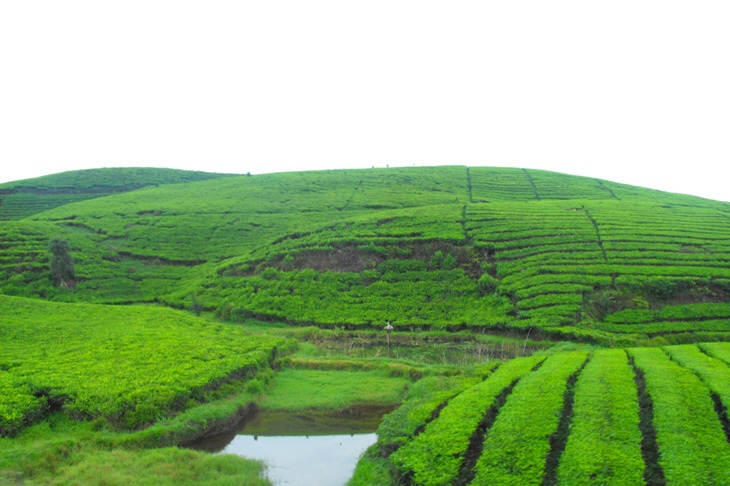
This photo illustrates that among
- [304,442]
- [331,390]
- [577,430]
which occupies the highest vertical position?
[577,430]

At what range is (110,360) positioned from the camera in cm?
2278

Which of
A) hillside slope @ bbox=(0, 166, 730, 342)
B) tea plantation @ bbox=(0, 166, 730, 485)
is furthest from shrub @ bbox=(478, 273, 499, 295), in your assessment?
tea plantation @ bbox=(0, 166, 730, 485)

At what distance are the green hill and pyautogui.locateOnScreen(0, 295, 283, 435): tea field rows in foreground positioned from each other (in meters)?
76.1

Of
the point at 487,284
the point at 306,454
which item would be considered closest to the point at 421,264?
the point at 487,284

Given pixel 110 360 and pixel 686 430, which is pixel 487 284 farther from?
pixel 110 360

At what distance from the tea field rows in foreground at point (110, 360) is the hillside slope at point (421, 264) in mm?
10745

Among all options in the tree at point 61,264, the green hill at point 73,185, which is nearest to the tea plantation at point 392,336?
the tree at point 61,264

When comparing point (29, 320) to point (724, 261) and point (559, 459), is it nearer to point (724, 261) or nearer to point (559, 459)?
point (559, 459)

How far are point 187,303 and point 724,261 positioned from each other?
51.1m

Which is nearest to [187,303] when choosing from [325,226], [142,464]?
[325,226]

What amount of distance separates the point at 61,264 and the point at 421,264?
3824 centimetres

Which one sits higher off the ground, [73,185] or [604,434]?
[73,185]

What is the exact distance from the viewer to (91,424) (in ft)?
56.1

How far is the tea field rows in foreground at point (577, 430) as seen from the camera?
39.9 ft
